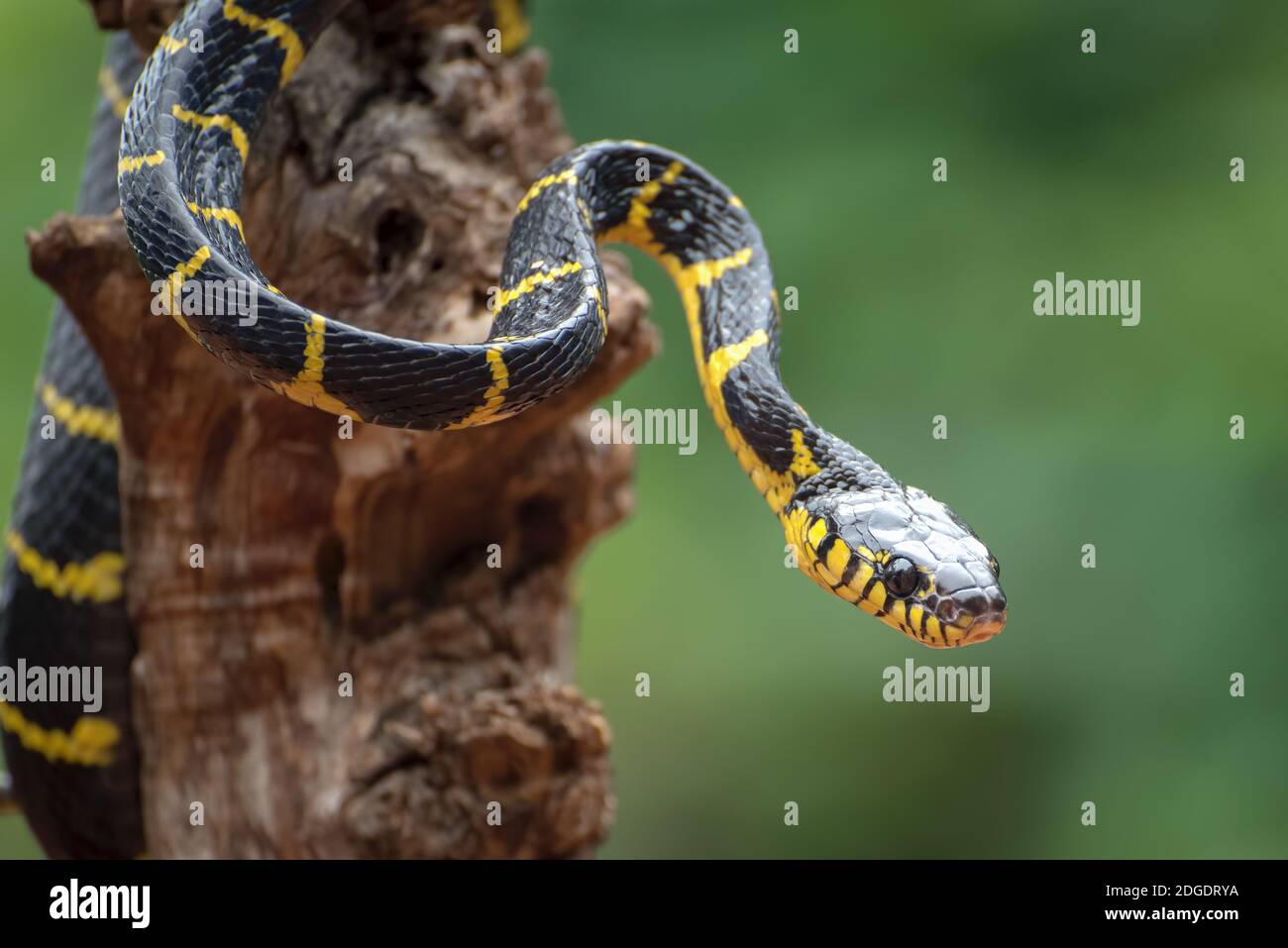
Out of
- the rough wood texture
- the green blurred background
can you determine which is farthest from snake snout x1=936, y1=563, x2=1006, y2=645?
the green blurred background

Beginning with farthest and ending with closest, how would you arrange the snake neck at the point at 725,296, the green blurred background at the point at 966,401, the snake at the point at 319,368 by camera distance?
the green blurred background at the point at 966,401 < the snake neck at the point at 725,296 < the snake at the point at 319,368

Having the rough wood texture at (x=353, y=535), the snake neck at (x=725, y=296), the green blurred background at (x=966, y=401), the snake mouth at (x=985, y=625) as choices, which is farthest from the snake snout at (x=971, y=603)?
the green blurred background at (x=966, y=401)

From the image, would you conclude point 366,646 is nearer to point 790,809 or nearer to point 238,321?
point 238,321

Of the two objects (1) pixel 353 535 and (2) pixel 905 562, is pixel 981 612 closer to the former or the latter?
(2) pixel 905 562

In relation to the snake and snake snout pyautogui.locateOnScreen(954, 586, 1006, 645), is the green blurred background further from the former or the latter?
snake snout pyautogui.locateOnScreen(954, 586, 1006, 645)

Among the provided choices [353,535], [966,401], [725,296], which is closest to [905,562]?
[725,296]

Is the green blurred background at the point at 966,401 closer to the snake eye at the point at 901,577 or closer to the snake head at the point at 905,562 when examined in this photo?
the snake head at the point at 905,562
